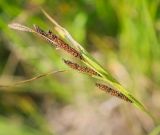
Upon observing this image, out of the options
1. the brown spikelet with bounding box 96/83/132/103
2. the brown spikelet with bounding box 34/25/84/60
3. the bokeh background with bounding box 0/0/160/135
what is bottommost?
the brown spikelet with bounding box 96/83/132/103

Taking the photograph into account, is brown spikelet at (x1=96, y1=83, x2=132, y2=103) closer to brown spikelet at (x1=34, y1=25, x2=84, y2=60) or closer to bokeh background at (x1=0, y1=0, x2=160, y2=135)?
brown spikelet at (x1=34, y1=25, x2=84, y2=60)

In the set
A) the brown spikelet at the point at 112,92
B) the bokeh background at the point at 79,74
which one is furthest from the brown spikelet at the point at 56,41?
the bokeh background at the point at 79,74

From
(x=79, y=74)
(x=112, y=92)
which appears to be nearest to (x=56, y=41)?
(x=112, y=92)

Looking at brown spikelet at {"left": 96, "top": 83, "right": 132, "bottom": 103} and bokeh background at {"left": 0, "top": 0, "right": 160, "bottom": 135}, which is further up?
bokeh background at {"left": 0, "top": 0, "right": 160, "bottom": 135}

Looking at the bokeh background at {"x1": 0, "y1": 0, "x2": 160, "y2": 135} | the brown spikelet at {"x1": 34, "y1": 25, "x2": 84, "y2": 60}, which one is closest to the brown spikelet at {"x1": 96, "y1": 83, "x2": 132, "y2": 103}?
the brown spikelet at {"x1": 34, "y1": 25, "x2": 84, "y2": 60}

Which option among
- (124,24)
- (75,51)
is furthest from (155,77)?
(75,51)

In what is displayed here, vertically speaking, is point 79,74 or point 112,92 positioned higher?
point 79,74

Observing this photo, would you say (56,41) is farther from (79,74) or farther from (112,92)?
(79,74)

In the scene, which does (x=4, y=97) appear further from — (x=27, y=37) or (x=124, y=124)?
(x=124, y=124)
